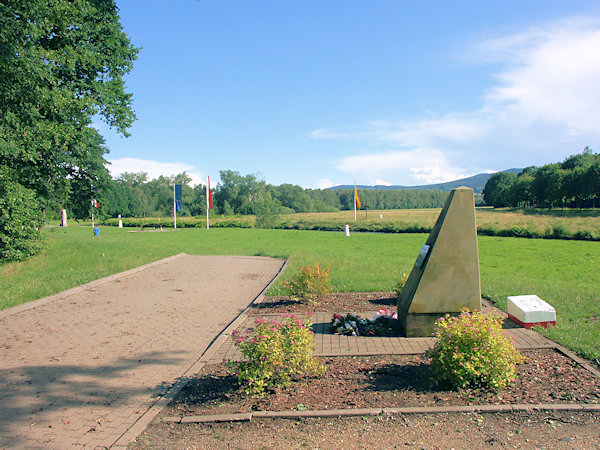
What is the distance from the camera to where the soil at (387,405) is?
3670mm

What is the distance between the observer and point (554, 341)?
637cm

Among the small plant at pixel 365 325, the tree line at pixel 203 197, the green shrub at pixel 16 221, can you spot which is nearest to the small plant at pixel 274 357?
the small plant at pixel 365 325

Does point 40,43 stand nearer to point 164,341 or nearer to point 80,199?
point 80,199

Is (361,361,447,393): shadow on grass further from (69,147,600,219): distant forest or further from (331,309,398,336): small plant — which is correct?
(69,147,600,219): distant forest

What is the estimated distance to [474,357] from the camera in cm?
449

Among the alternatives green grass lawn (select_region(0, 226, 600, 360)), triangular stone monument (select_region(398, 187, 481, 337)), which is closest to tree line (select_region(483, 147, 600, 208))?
green grass lawn (select_region(0, 226, 600, 360))

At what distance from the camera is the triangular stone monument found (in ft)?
Result: 21.4

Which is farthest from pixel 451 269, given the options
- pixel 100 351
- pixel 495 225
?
pixel 495 225

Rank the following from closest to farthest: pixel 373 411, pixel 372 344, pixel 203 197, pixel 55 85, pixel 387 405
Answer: pixel 373 411
pixel 387 405
pixel 372 344
pixel 55 85
pixel 203 197

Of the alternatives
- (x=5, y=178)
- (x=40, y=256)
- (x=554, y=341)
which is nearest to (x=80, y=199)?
(x=40, y=256)

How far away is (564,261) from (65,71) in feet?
71.3

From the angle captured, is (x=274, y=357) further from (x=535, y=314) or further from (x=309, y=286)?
(x=535, y=314)

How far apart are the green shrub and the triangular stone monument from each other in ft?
49.4

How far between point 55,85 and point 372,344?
48.3 ft
